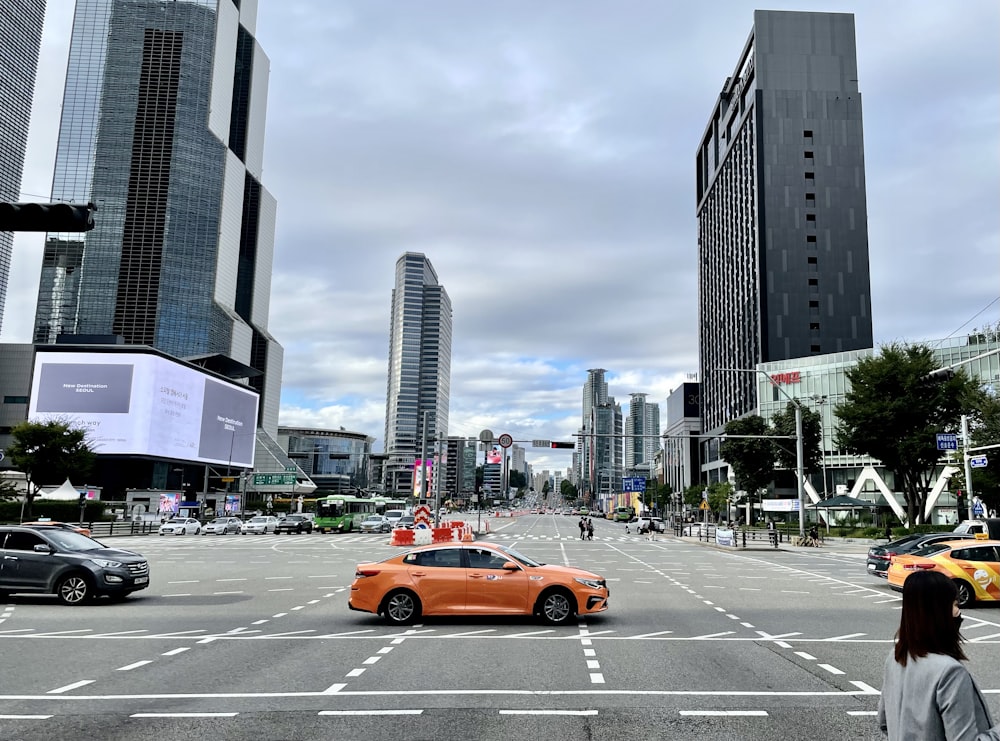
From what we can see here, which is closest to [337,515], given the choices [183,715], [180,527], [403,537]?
[180,527]

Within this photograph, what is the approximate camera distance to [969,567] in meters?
17.8

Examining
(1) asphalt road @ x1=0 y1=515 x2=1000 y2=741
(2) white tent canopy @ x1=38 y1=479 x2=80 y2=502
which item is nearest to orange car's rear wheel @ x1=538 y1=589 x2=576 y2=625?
(1) asphalt road @ x1=0 y1=515 x2=1000 y2=741

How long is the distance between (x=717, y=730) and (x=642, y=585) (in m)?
15.1

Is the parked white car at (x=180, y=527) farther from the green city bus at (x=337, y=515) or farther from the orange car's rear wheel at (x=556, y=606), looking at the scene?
the orange car's rear wheel at (x=556, y=606)

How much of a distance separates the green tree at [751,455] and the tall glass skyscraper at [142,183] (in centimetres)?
11310

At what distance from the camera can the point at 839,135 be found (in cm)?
12156

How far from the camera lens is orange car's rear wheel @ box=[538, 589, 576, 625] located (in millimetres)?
14117

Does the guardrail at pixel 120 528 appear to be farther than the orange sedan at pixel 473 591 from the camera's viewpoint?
Yes

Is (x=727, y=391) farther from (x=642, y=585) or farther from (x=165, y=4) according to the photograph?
(x=165, y=4)

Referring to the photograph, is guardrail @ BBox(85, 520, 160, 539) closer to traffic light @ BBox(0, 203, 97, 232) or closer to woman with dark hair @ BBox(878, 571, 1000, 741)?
traffic light @ BBox(0, 203, 97, 232)

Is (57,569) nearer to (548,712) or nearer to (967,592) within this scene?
(548,712)

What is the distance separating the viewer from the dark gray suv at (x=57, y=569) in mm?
16719

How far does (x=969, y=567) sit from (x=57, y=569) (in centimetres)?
2046

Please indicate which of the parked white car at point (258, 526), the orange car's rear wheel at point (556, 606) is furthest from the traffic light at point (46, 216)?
the parked white car at point (258, 526)
